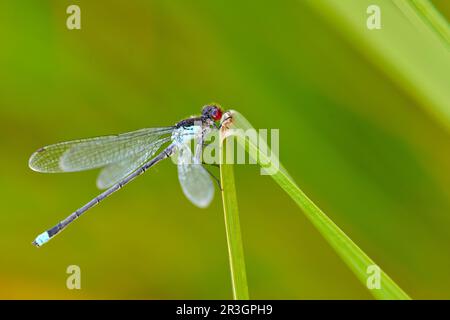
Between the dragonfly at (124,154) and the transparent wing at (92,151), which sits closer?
the dragonfly at (124,154)

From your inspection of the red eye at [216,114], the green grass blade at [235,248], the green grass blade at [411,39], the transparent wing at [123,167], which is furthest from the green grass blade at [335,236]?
the transparent wing at [123,167]

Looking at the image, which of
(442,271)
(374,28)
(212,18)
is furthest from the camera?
(212,18)

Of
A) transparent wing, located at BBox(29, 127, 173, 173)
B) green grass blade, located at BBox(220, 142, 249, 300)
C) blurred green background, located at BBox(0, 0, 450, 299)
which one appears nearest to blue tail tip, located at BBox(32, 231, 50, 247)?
blurred green background, located at BBox(0, 0, 450, 299)

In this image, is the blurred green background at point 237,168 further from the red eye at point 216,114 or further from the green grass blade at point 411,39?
the green grass blade at point 411,39

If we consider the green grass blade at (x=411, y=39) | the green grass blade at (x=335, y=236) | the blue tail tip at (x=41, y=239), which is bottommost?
the green grass blade at (x=335, y=236)

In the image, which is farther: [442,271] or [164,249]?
Result: [164,249]

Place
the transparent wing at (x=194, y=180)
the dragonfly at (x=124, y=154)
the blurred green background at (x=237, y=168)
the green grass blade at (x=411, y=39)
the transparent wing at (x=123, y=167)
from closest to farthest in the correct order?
the green grass blade at (x=411, y=39) → the transparent wing at (x=194, y=180) → the dragonfly at (x=124, y=154) → the blurred green background at (x=237, y=168) → the transparent wing at (x=123, y=167)

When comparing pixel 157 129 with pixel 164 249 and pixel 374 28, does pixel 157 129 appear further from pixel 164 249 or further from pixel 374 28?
pixel 374 28

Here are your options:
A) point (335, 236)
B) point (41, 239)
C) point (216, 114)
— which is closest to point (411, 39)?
point (335, 236)

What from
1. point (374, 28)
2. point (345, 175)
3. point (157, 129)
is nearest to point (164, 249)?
point (157, 129)
